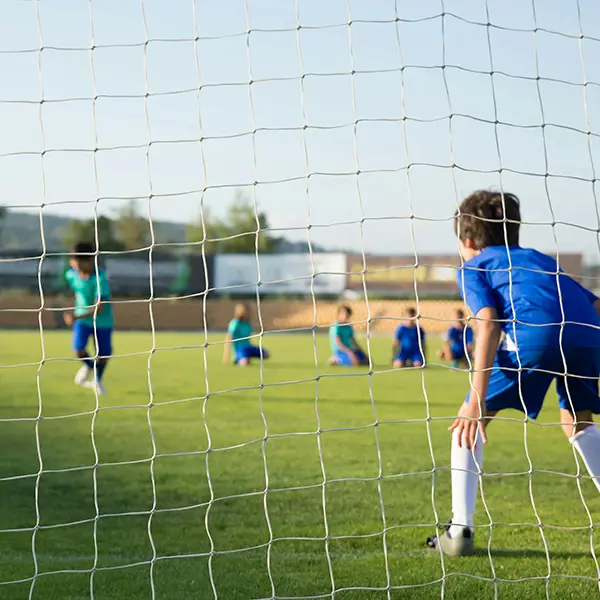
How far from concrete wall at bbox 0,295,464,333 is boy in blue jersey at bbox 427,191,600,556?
33417mm

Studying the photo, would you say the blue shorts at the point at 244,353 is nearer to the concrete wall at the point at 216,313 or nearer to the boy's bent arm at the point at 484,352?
the boy's bent arm at the point at 484,352

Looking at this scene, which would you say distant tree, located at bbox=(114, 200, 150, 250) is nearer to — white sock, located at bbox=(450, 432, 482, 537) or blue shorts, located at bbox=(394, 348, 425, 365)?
blue shorts, located at bbox=(394, 348, 425, 365)

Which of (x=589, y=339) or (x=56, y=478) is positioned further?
(x=56, y=478)

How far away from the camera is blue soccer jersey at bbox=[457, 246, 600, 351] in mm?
3637

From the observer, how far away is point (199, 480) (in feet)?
17.8

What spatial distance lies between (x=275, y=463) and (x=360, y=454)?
2.36 ft

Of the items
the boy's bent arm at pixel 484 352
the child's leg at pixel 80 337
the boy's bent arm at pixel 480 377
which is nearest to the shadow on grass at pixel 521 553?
the boy's bent arm at pixel 480 377

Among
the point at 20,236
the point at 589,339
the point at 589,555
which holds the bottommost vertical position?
the point at 589,555

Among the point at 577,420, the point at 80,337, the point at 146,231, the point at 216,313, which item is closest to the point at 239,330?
the point at 80,337

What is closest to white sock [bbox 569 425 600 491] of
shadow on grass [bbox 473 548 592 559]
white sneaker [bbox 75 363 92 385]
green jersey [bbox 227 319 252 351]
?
shadow on grass [bbox 473 548 592 559]

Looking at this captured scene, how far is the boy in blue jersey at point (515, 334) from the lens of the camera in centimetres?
362

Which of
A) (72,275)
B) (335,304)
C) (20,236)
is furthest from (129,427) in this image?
(20,236)

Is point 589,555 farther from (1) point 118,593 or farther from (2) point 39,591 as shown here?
(2) point 39,591

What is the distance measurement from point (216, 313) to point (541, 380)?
134 ft
